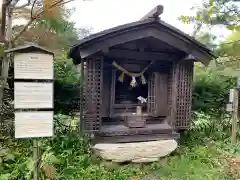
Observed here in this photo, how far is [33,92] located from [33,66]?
43 cm

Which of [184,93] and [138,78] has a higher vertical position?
[138,78]

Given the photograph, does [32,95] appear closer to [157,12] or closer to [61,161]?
[61,161]

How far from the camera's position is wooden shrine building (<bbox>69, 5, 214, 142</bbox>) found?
555cm

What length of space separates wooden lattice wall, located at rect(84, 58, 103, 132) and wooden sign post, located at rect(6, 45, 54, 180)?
66.8 inches

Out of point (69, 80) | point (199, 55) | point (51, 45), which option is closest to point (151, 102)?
point (199, 55)

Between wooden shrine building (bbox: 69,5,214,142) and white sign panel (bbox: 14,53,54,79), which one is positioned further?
wooden shrine building (bbox: 69,5,214,142)

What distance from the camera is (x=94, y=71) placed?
5.57 metres

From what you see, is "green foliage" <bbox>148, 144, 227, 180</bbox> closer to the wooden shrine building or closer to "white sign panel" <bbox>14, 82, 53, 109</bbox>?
the wooden shrine building

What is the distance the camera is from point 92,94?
5.59m

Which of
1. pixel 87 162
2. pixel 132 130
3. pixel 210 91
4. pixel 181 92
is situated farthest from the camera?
pixel 210 91

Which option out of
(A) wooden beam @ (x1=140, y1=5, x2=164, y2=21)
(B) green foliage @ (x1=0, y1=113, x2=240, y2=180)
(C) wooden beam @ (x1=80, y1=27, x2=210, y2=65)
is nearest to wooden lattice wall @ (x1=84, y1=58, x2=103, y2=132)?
(C) wooden beam @ (x1=80, y1=27, x2=210, y2=65)

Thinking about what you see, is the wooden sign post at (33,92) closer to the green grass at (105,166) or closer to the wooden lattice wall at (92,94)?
the green grass at (105,166)

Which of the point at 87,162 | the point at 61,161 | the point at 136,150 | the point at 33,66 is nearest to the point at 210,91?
the point at 136,150

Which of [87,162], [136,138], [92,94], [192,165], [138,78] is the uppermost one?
[138,78]
